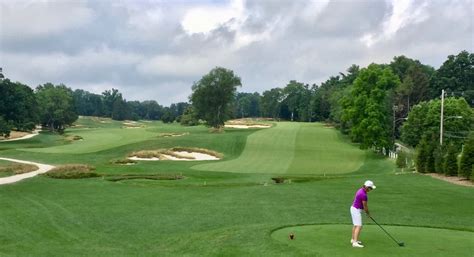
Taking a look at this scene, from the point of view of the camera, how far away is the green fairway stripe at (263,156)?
5342 centimetres

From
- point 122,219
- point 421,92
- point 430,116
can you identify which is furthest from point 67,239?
point 421,92

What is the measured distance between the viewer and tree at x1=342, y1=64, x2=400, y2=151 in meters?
70.8

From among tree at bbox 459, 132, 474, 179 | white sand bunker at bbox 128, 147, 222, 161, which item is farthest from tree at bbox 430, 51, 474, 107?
tree at bbox 459, 132, 474, 179

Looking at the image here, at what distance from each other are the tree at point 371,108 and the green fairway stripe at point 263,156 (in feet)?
30.6

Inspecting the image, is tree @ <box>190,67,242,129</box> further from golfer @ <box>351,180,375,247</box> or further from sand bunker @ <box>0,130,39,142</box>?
golfer @ <box>351,180,375,247</box>

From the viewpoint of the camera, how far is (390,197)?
30453 millimetres

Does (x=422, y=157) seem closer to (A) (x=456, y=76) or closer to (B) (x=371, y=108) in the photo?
(B) (x=371, y=108)

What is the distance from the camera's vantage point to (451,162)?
41.5 m

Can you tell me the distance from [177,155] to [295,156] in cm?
1419

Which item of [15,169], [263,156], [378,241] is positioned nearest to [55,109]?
[263,156]

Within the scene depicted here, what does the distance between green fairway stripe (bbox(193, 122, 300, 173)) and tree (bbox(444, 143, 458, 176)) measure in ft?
49.9

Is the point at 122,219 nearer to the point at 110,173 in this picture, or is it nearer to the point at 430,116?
the point at 110,173

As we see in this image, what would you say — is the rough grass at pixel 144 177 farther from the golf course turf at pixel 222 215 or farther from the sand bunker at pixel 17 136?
the sand bunker at pixel 17 136

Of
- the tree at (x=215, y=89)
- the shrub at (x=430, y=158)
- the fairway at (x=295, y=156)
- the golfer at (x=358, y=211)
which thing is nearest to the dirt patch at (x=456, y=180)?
the shrub at (x=430, y=158)
